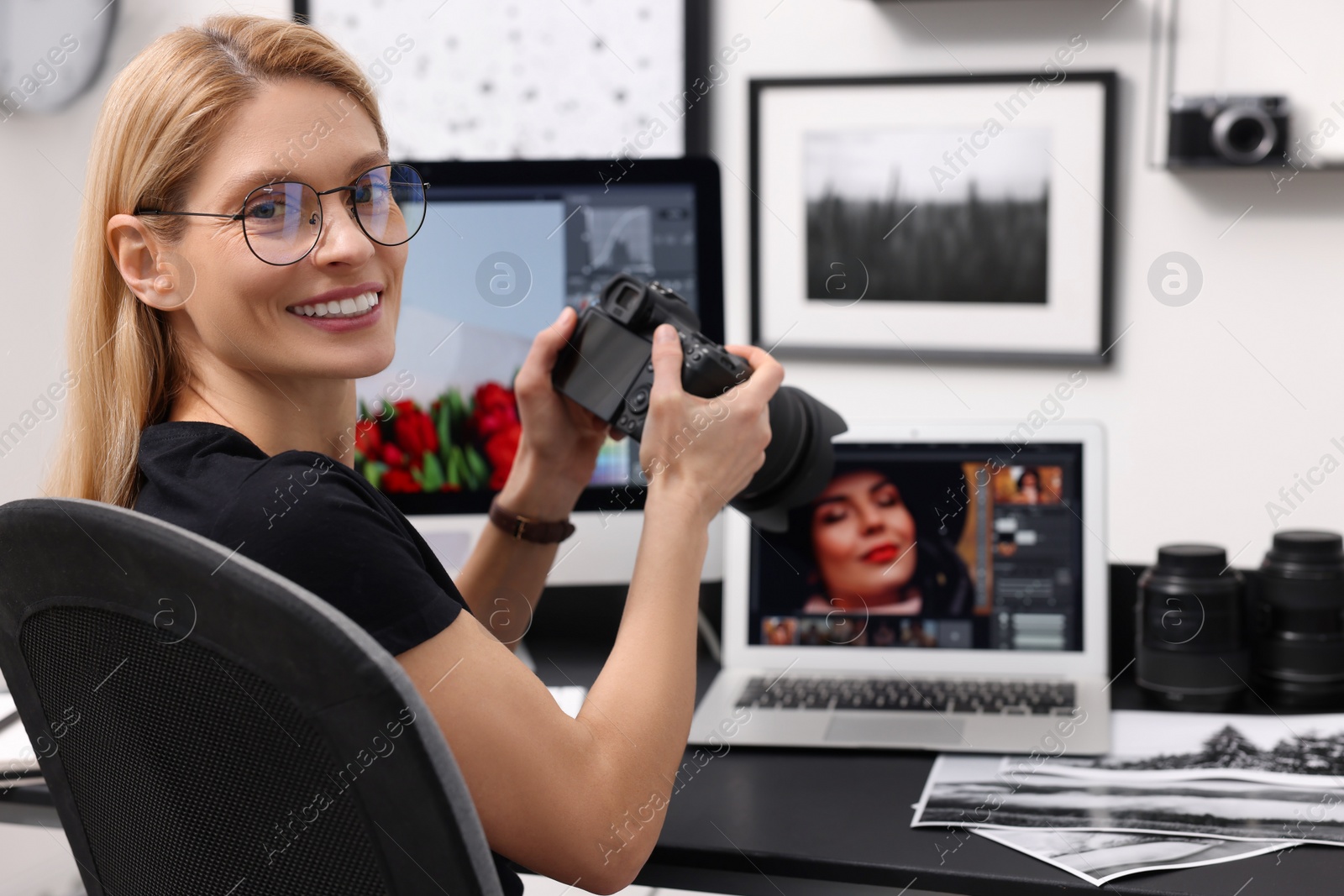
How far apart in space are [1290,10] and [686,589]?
53.7 inches

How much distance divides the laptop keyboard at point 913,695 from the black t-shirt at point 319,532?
1.75 ft

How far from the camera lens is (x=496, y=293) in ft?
4.24

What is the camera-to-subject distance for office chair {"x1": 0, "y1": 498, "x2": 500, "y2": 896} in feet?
1.69

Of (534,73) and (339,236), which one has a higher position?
(534,73)

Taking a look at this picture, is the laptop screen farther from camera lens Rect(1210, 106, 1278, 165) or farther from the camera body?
camera lens Rect(1210, 106, 1278, 165)

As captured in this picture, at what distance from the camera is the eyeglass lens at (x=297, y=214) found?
76 centimetres

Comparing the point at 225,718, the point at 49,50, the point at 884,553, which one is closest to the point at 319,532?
the point at 225,718

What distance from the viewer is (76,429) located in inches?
32.2

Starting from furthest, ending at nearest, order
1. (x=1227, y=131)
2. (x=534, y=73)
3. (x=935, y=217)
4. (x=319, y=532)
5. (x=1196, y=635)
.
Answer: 1. (x=534, y=73)
2. (x=935, y=217)
3. (x=1227, y=131)
4. (x=1196, y=635)
5. (x=319, y=532)

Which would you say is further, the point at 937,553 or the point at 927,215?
the point at 927,215

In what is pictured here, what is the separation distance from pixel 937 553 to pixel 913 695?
0.16 m

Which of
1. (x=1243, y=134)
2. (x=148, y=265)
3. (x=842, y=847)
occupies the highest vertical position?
(x=1243, y=134)

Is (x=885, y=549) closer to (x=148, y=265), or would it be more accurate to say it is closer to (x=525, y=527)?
(x=525, y=527)

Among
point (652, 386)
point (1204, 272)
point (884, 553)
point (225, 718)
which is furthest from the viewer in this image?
point (1204, 272)
